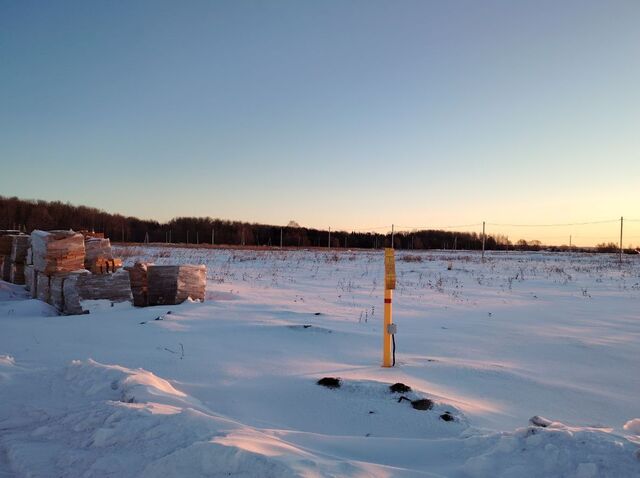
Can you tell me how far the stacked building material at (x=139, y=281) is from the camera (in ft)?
30.4

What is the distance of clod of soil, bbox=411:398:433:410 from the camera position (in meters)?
3.75

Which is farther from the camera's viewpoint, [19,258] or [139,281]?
[19,258]

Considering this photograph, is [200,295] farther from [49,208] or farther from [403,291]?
[49,208]

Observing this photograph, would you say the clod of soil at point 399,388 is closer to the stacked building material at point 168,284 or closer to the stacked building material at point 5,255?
the stacked building material at point 168,284

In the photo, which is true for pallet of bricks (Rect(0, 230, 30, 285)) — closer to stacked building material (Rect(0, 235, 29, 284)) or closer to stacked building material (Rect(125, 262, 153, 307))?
stacked building material (Rect(0, 235, 29, 284))

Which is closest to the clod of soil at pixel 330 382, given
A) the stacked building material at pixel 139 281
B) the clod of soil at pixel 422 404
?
the clod of soil at pixel 422 404

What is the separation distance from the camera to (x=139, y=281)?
30.7 ft

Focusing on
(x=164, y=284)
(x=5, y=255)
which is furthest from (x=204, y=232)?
(x=164, y=284)

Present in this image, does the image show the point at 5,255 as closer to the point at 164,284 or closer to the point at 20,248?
the point at 20,248

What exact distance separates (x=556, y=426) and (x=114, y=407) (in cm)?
297

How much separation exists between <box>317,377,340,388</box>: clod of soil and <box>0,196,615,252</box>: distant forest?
6995 centimetres

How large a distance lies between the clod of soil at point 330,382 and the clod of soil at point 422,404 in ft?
2.49

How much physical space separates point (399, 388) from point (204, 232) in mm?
88793

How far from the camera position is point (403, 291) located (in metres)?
12.4
